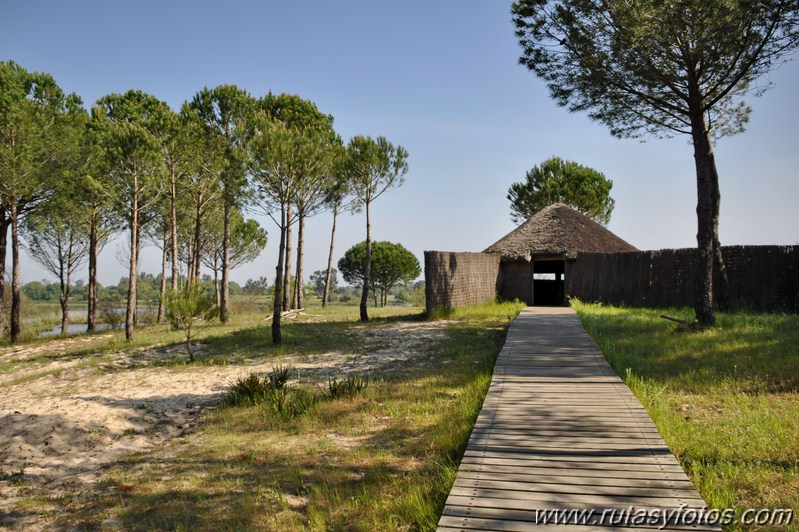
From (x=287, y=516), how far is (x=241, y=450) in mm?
2049

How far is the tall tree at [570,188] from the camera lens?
38.3 meters

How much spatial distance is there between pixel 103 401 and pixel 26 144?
13.5 metres

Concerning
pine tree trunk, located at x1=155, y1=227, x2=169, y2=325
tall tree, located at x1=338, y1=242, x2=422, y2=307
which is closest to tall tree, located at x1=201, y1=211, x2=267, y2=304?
pine tree trunk, located at x1=155, y1=227, x2=169, y2=325

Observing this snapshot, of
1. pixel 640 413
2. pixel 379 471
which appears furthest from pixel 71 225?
pixel 640 413

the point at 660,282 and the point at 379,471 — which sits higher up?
the point at 660,282

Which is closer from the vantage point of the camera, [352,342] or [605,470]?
[605,470]

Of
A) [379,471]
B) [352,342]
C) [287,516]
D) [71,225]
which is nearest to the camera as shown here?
[287,516]

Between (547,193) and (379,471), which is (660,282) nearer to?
(379,471)

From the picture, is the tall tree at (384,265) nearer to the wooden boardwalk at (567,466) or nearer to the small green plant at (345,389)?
the small green plant at (345,389)

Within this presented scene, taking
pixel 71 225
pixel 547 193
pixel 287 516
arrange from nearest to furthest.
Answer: pixel 287 516, pixel 71 225, pixel 547 193

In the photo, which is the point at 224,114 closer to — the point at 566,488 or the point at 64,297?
the point at 64,297

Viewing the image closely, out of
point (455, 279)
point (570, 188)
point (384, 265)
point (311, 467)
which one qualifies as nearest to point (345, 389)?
point (311, 467)

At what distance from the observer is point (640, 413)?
5.12 m

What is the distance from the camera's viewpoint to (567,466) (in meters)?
3.92
